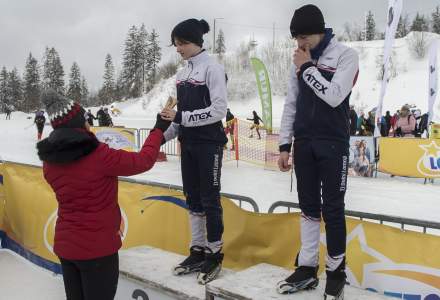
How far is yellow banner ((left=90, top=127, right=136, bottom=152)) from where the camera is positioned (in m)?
14.4

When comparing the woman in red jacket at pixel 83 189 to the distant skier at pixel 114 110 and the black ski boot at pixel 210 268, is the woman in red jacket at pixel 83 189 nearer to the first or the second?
the black ski boot at pixel 210 268

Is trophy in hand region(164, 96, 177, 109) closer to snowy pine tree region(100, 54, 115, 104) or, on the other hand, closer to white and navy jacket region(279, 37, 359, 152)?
white and navy jacket region(279, 37, 359, 152)

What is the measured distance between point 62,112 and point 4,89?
3422 inches

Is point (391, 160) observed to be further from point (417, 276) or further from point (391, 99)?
point (391, 99)

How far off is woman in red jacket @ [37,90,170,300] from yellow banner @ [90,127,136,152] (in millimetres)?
11978

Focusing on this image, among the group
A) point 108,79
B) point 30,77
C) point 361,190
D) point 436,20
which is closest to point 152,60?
point 108,79

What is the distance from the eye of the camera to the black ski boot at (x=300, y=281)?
112 inches

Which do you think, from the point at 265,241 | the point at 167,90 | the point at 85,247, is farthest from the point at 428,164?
the point at 167,90

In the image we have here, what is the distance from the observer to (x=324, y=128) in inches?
109

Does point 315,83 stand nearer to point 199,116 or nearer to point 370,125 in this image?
point 199,116

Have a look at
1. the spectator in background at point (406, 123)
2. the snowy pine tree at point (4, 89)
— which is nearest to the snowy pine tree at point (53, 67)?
the snowy pine tree at point (4, 89)

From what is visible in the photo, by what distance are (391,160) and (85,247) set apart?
1027 centimetres

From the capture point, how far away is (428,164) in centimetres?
1075

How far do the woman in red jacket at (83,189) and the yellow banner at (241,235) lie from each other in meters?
1.72
